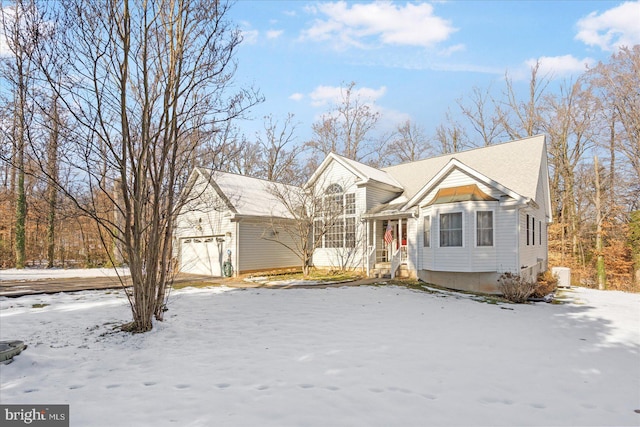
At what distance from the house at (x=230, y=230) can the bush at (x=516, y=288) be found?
10378mm

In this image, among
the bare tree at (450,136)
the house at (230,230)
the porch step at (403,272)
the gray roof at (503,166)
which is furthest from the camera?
the bare tree at (450,136)

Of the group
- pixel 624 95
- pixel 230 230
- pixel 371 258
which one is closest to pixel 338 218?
pixel 371 258

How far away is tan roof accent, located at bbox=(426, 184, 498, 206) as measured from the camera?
42.4 ft

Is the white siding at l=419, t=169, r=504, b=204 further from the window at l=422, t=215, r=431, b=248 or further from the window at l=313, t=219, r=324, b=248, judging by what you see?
the window at l=313, t=219, r=324, b=248

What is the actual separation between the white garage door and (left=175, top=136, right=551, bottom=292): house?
1.73 m

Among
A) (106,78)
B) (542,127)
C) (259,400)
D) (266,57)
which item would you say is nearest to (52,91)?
(106,78)

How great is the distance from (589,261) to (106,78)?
1263 inches

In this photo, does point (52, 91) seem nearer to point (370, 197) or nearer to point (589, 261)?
point (370, 197)

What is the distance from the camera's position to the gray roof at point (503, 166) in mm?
14508

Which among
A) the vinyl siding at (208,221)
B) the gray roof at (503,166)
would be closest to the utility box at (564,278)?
the gray roof at (503,166)

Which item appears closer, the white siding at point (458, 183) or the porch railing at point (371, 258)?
the white siding at point (458, 183)

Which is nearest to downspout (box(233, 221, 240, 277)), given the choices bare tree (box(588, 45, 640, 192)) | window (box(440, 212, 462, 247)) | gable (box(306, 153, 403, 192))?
gable (box(306, 153, 403, 192))

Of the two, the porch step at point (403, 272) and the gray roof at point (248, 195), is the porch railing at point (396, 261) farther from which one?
the gray roof at point (248, 195)

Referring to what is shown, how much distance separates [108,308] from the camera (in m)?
8.28
